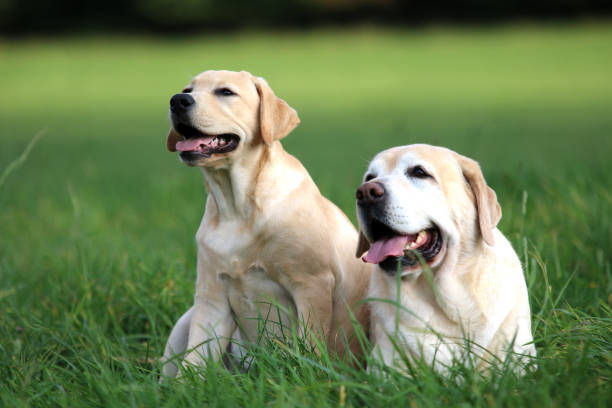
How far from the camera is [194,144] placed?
12.1ft

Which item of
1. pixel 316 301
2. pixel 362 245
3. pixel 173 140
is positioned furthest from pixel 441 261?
pixel 173 140

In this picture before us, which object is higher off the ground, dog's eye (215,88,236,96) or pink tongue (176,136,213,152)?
dog's eye (215,88,236,96)

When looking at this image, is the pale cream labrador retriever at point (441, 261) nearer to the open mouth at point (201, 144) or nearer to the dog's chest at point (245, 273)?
the dog's chest at point (245, 273)

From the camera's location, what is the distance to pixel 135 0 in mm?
39906

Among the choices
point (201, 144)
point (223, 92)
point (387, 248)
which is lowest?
point (387, 248)

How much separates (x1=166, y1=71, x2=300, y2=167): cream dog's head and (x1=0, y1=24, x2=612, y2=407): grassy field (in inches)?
39.4

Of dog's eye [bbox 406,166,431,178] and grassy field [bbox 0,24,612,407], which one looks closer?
grassy field [bbox 0,24,612,407]

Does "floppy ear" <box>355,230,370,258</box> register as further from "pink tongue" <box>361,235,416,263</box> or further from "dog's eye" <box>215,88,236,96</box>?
"dog's eye" <box>215,88,236,96</box>

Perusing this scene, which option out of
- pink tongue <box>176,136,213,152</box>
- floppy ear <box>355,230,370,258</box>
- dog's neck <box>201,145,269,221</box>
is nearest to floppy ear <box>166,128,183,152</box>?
pink tongue <box>176,136,213,152</box>

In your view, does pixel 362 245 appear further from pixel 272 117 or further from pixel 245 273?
pixel 272 117

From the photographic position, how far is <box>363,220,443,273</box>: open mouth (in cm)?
297

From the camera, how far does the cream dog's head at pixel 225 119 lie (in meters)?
3.66

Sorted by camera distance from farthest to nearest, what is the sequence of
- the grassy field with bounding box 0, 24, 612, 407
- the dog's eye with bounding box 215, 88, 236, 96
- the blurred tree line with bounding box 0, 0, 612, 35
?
1. the blurred tree line with bounding box 0, 0, 612, 35
2. the dog's eye with bounding box 215, 88, 236, 96
3. the grassy field with bounding box 0, 24, 612, 407

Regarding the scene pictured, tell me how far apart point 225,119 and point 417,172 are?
3.80 ft
